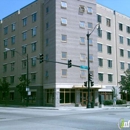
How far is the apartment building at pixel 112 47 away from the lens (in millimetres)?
52172

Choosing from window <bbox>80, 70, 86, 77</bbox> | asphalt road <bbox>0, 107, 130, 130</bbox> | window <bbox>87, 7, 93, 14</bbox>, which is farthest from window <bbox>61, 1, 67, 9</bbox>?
asphalt road <bbox>0, 107, 130, 130</bbox>

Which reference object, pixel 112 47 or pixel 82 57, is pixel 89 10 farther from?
pixel 112 47

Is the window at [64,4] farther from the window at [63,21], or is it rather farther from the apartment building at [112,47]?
the apartment building at [112,47]

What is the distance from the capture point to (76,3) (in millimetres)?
47281

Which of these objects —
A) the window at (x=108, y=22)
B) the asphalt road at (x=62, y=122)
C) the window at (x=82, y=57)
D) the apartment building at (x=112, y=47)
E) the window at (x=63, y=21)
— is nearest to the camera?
the asphalt road at (x=62, y=122)

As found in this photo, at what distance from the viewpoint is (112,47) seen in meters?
54.9

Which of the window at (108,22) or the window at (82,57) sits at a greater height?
the window at (108,22)

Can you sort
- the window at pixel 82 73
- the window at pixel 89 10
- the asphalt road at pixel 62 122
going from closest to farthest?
1. the asphalt road at pixel 62 122
2. the window at pixel 82 73
3. the window at pixel 89 10

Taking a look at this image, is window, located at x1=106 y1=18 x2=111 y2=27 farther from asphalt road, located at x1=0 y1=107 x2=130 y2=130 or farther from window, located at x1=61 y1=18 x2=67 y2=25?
asphalt road, located at x1=0 y1=107 x2=130 y2=130

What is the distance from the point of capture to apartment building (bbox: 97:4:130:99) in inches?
2054

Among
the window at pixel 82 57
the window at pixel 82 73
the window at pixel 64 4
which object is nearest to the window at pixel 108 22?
the window at pixel 82 57

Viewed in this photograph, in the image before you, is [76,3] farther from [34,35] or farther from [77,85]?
[77,85]

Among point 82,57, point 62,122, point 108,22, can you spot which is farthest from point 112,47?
point 62,122

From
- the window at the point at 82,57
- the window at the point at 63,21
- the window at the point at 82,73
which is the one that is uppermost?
the window at the point at 63,21
